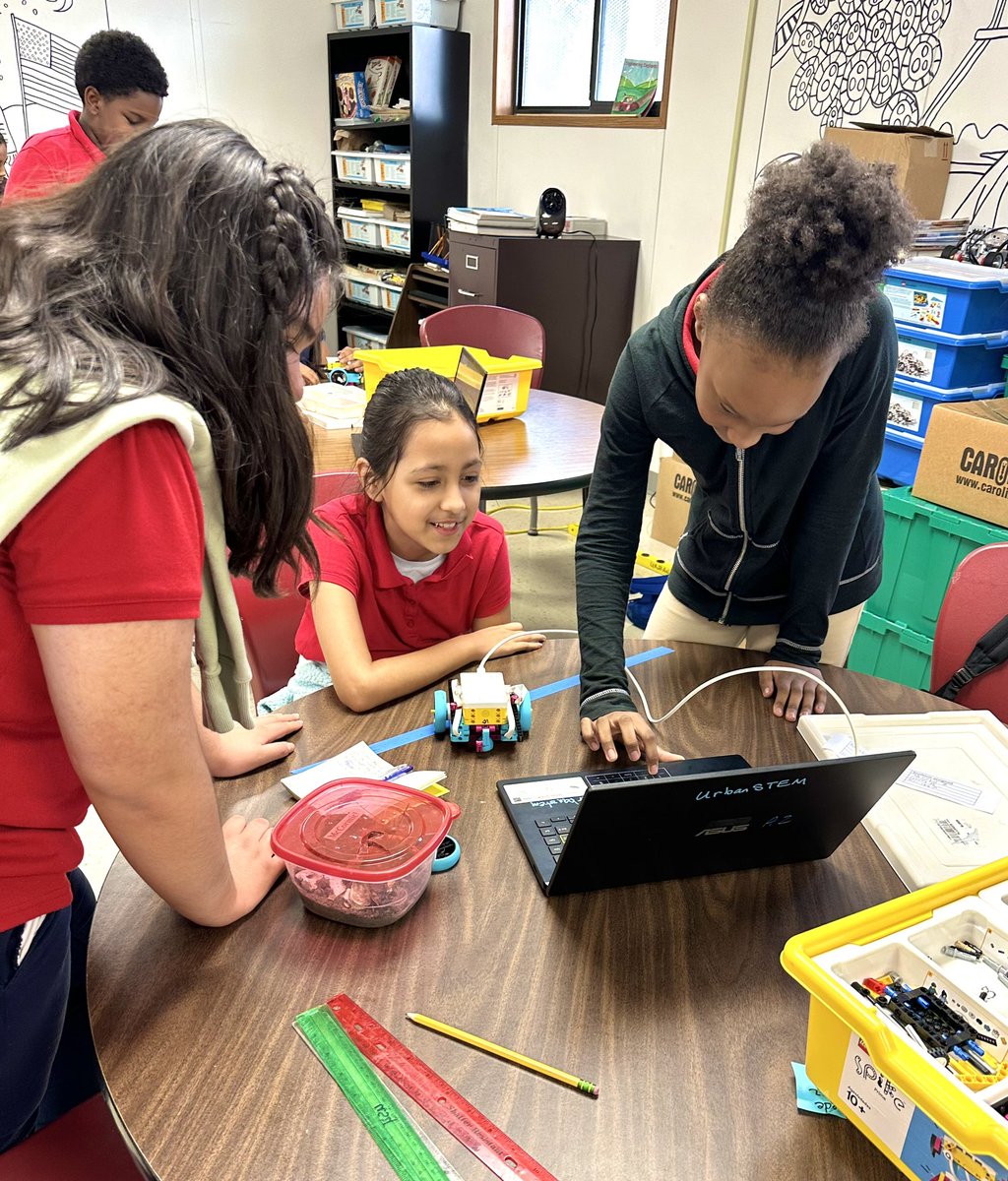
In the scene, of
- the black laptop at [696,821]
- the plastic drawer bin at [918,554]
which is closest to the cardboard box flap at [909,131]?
the plastic drawer bin at [918,554]

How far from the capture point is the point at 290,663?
167cm

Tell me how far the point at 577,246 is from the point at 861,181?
10.8 ft

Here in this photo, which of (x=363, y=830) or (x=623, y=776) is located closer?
(x=363, y=830)

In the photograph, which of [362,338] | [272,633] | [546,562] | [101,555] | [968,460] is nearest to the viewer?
[101,555]

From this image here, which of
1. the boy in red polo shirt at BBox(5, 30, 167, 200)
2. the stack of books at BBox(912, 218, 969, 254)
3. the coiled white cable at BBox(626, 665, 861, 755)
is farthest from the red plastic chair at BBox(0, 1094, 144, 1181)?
the stack of books at BBox(912, 218, 969, 254)

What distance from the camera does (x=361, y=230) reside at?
5461mm

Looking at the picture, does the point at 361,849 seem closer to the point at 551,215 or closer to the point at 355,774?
the point at 355,774

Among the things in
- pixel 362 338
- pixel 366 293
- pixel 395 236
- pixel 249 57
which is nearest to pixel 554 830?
pixel 395 236

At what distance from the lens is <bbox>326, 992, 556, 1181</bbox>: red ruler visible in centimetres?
66

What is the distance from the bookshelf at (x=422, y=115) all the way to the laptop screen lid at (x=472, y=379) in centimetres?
241

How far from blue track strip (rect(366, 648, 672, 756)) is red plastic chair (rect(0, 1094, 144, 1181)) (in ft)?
1.53

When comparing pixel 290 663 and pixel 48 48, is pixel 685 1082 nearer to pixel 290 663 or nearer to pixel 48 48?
pixel 290 663

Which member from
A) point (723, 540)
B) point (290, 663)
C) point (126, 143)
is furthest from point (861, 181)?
point (290, 663)

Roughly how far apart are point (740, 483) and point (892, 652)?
1.49 meters
